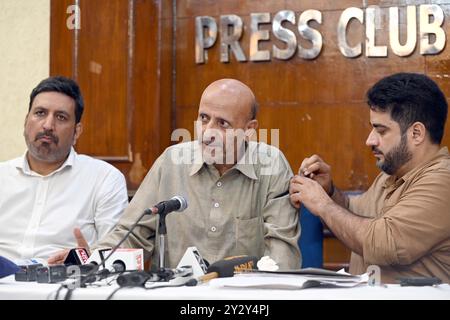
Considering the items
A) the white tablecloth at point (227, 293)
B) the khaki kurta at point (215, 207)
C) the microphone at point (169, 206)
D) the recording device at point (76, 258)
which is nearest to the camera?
the white tablecloth at point (227, 293)

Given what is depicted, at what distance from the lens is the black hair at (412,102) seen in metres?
2.86

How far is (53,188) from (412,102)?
1.67 metres

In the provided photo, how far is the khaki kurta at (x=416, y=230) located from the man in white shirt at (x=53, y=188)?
1.28 metres

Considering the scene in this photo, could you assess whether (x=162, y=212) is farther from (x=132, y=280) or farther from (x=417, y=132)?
(x=417, y=132)

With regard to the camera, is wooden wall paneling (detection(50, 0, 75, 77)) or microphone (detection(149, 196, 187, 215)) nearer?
microphone (detection(149, 196, 187, 215))

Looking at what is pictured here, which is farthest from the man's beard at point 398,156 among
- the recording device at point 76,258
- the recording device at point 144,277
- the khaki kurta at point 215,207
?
the recording device at point 76,258

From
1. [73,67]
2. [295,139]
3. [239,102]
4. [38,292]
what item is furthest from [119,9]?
[38,292]

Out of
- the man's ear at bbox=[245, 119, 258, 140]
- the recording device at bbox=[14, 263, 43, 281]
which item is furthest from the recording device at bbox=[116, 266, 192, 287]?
the man's ear at bbox=[245, 119, 258, 140]

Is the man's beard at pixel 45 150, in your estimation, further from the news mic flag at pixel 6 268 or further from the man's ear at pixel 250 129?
the news mic flag at pixel 6 268

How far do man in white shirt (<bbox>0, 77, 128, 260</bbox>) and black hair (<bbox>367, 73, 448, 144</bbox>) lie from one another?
134 cm

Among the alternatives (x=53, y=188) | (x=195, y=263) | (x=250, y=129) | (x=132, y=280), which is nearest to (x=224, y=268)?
(x=195, y=263)

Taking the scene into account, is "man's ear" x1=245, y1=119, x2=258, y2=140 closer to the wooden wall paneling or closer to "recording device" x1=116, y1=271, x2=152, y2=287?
"recording device" x1=116, y1=271, x2=152, y2=287

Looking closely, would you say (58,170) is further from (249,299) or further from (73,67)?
(249,299)

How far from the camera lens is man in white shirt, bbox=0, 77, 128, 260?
3342 mm
